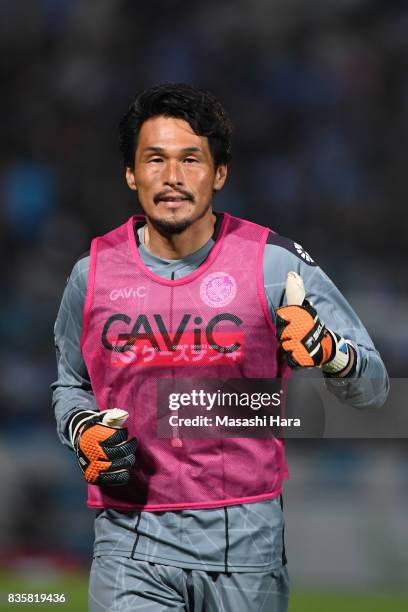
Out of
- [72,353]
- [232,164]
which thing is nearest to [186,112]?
[72,353]

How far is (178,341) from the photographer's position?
3.24m

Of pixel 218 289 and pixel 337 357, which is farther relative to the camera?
pixel 218 289

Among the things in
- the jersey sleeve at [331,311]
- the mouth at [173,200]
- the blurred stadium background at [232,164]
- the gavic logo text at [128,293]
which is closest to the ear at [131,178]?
the mouth at [173,200]

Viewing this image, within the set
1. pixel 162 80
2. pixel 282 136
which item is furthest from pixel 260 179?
pixel 162 80

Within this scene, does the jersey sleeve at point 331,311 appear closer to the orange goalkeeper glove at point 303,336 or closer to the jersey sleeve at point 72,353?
the orange goalkeeper glove at point 303,336

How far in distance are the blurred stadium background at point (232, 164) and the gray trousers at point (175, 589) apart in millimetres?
3894

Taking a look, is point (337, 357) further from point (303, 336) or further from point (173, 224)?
point (173, 224)

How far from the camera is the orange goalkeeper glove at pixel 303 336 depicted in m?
2.92

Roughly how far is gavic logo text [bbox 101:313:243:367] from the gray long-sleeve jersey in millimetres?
136

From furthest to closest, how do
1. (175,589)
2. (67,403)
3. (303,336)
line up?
(67,403) < (175,589) < (303,336)

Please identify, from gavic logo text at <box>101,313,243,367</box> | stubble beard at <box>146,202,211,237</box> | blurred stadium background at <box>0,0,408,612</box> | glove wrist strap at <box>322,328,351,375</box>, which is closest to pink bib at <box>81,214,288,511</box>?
gavic logo text at <box>101,313,243,367</box>

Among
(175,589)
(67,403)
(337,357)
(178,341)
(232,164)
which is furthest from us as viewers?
(232,164)

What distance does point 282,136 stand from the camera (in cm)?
908

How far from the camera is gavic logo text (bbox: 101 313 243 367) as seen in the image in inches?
127
